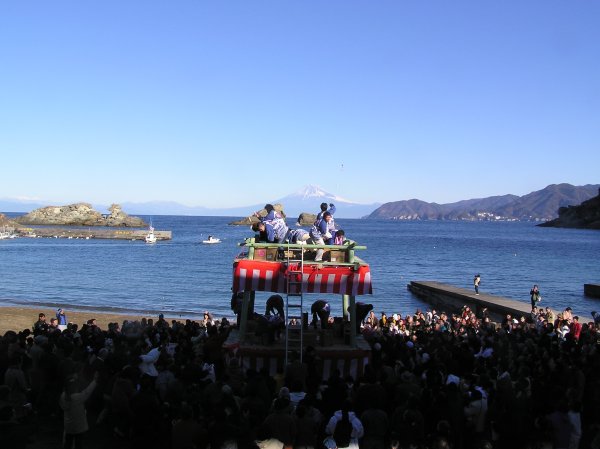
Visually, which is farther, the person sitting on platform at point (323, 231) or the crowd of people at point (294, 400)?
the person sitting on platform at point (323, 231)

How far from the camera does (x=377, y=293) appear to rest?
51562mm

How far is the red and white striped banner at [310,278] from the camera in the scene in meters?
12.5

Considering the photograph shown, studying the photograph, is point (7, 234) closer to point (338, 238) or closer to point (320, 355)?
point (338, 238)

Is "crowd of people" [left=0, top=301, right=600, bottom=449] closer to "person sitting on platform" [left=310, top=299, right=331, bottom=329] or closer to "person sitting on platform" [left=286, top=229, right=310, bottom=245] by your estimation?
"person sitting on platform" [left=310, top=299, right=331, bottom=329]

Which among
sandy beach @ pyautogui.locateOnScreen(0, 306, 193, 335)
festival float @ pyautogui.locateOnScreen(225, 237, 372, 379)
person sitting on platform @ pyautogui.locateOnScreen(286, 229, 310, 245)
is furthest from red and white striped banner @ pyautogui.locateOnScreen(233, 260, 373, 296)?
sandy beach @ pyautogui.locateOnScreen(0, 306, 193, 335)

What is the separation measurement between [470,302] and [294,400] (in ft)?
98.8

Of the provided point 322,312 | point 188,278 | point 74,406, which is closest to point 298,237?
point 322,312

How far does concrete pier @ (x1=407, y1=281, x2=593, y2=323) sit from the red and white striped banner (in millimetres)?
19403

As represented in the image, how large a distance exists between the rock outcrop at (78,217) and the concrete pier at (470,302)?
145 meters

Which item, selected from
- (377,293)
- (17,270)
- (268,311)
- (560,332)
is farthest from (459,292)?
(17,270)

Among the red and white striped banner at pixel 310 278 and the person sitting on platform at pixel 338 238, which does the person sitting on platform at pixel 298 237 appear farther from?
the red and white striped banner at pixel 310 278

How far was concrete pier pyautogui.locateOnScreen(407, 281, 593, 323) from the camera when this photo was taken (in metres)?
32.7

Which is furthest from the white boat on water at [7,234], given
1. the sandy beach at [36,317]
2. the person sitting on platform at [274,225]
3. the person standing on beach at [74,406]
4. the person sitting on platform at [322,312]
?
the person standing on beach at [74,406]

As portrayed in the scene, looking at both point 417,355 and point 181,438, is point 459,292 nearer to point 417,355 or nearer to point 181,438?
point 417,355
